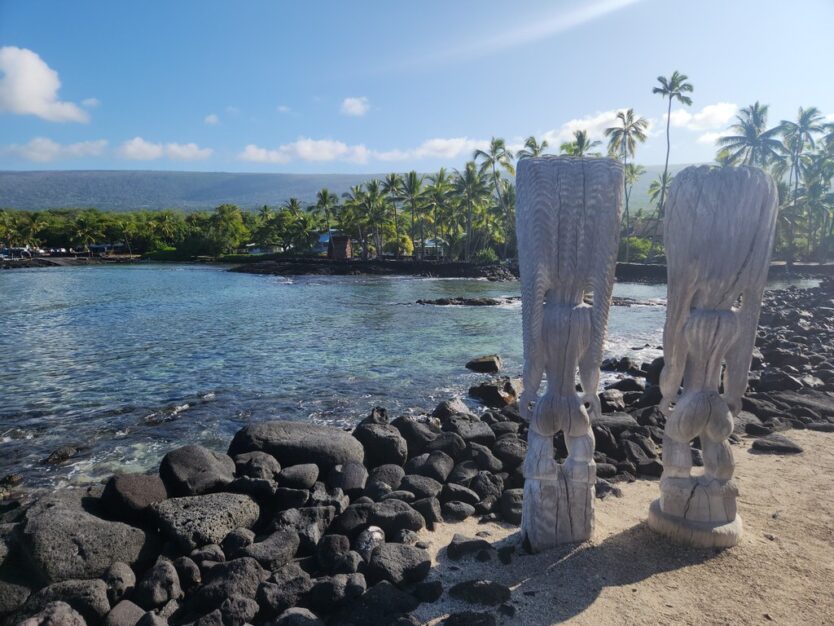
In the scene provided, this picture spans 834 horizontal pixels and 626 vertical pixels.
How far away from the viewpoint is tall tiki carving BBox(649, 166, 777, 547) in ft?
14.2

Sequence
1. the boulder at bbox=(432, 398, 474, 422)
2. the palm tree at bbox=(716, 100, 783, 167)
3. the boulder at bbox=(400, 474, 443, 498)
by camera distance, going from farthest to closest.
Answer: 1. the palm tree at bbox=(716, 100, 783, 167)
2. the boulder at bbox=(432, 398, 474, 422)
3. the boulder at bbox=(400, 474, 443, 498)

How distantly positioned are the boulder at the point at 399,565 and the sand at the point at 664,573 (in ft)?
0.51

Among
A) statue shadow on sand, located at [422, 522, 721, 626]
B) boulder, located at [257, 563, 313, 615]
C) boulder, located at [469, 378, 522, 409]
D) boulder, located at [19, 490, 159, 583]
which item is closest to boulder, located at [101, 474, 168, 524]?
boulder, located at [19, 490, 159, 583]

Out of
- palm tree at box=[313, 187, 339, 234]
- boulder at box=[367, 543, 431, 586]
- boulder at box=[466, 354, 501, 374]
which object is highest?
palm tree at box=[313, 187, 339, 234]

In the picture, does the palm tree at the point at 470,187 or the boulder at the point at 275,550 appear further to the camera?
the palm tree at the point at 470,187

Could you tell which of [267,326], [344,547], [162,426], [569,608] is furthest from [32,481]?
[267,326]

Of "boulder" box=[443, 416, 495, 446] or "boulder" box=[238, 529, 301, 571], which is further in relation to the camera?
"boulder" box=[443, 416, 495, 446]

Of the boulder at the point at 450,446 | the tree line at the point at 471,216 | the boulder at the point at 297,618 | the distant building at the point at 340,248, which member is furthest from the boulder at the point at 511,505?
the distant building at the point at 340,248

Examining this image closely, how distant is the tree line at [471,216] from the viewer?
48656 mm

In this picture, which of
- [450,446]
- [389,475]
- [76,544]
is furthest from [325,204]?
[76,544]

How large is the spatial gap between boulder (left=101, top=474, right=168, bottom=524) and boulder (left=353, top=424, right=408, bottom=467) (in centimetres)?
268

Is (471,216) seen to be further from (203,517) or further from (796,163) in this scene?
(203,517)

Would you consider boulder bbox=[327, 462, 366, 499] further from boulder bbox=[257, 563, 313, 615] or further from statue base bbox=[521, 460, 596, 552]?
statue base bbox=[521, 460, 596, 552]

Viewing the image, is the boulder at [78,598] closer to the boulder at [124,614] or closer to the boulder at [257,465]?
the boulder at [124,614]
